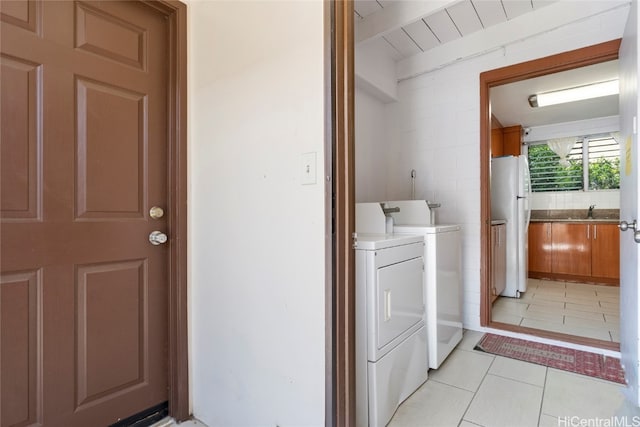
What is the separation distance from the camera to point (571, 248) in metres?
4.46

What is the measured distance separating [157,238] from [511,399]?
2060 millimetres

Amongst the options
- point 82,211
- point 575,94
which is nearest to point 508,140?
point 575,94

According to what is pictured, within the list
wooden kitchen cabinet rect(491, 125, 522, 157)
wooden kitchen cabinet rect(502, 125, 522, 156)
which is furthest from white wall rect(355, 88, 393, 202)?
wooden kitchen cabinet rect(502, 125, 522, 156)

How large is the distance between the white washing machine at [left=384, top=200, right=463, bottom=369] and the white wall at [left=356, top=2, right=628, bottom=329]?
0.52 metres

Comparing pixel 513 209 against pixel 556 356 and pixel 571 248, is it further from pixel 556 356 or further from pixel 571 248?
pixel 556 356

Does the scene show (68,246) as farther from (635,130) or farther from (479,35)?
(479,35)

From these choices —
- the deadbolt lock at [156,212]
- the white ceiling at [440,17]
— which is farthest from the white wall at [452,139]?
the deadbolt lock at [156,212]

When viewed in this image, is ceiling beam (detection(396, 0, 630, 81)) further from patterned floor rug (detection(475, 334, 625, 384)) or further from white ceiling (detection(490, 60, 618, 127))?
patterned floor rug (detection(475, 334, 625, 384))

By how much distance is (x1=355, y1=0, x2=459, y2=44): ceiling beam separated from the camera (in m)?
2.11

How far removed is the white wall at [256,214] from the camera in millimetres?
1193

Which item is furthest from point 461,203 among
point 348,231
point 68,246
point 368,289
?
point 68,246

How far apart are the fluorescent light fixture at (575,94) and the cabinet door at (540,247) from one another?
1785 mm

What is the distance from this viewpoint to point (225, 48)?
1468 millimetres

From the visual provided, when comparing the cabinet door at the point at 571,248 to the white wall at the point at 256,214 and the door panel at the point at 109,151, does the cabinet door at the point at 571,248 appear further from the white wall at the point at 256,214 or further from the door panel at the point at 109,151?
the door panel at the point at 109,151
